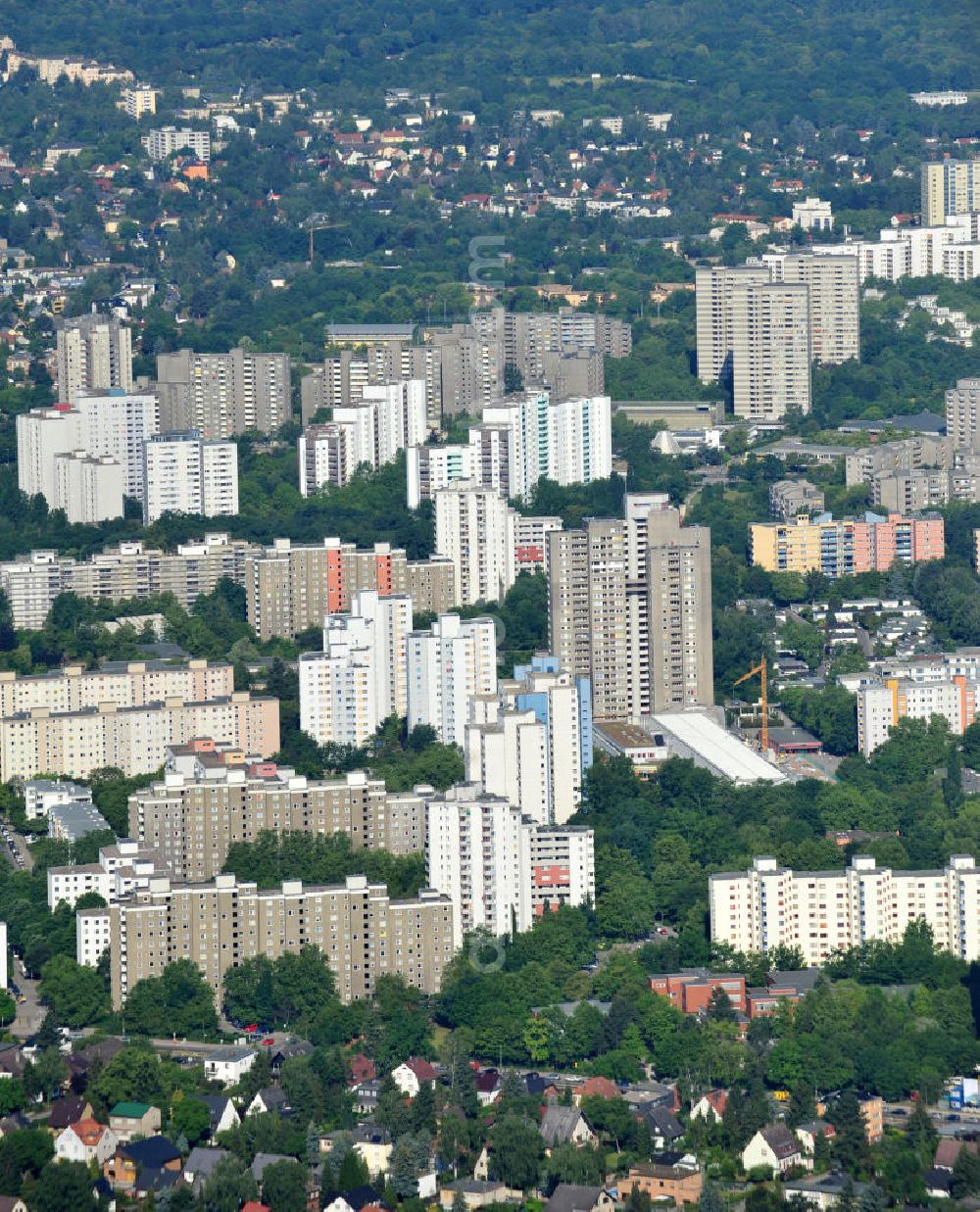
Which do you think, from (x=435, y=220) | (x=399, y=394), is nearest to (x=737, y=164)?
(x=435, y=220)

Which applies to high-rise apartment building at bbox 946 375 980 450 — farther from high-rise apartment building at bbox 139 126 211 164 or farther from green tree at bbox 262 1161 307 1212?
high-rise apartment building at bbox 139 126 211 164

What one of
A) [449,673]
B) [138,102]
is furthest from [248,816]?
[138,102]

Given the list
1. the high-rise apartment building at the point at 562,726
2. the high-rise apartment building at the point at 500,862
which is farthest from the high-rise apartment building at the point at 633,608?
the high-rise apartment building at the point at 500,862

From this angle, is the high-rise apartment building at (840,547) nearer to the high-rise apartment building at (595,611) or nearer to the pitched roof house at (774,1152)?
the high-rise apartment building at (595,611)

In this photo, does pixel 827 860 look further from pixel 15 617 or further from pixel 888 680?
pixel 15 617

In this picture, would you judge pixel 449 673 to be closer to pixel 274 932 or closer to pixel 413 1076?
pixel 274 932
